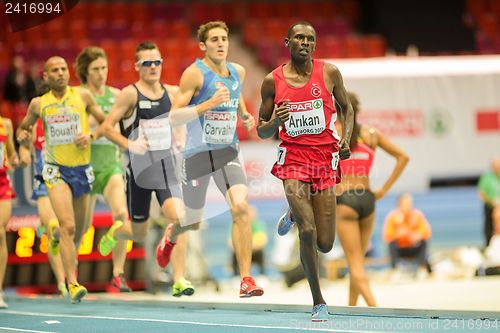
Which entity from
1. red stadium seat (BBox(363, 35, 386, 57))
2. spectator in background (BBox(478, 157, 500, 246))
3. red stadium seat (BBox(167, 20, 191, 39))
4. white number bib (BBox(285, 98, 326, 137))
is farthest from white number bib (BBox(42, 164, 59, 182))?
red stadium seat (BBox(363, 35, 386, 57))

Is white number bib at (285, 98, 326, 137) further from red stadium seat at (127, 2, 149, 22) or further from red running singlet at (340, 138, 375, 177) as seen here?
red stadium seat at (127, 2, 149, 22)

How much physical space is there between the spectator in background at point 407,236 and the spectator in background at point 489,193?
114cm

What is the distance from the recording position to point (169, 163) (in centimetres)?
1070

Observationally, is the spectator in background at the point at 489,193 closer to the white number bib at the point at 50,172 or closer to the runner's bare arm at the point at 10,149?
the runner's bare arm at the point at 10,149

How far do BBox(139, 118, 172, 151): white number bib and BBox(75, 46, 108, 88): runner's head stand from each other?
132 cm

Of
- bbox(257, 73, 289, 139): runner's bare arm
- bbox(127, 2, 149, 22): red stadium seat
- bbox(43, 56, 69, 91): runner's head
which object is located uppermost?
bbox(127, 2, 149, 22): red stadium seat

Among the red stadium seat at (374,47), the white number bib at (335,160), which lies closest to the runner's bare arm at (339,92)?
the white number bib at (335,160)

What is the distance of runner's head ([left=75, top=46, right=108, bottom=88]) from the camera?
38.0 feet

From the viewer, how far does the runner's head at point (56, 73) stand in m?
10.8

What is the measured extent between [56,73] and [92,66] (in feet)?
2.80

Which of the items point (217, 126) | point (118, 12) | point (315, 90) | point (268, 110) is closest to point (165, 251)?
point (217, 126)

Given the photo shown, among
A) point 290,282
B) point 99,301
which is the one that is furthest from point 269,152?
point 99,301

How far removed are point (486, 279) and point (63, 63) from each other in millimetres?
9416

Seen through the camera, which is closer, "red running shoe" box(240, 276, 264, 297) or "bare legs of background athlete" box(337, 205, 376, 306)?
"red running shoe" box(240, 276, 264, 297)
